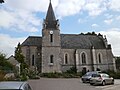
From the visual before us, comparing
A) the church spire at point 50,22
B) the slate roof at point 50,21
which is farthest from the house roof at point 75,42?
the slate roof at point 50,21

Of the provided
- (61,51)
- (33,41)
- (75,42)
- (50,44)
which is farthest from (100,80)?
(33,41)

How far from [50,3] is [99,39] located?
18.3 metres

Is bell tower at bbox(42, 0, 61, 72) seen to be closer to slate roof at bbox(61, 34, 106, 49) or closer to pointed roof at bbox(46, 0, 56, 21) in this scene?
pointed roof at bbox(46, 0, 56, 21)

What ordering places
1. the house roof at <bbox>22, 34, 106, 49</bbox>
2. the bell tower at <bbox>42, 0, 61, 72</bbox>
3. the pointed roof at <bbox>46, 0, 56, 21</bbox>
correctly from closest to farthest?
the bell tower at <bbox>42, 0, 61, 72</bbox> < the pointed roof at <bbox>46, 0, 56, 21</bbox> < the house roof at <bbox>22, 34, 106, 49</bbox>

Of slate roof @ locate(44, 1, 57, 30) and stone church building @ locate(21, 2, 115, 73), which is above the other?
slate roof @ locate(44, 1, 57, 30)

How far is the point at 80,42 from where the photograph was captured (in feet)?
185

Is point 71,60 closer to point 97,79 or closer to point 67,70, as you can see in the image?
point 67,70

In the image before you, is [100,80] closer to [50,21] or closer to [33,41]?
[50,21]

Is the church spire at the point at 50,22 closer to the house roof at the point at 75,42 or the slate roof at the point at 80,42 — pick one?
the house roof at the point at 75,42

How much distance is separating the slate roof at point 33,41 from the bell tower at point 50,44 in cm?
391

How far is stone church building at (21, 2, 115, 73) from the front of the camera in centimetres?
5012

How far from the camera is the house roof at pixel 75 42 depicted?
177 ft

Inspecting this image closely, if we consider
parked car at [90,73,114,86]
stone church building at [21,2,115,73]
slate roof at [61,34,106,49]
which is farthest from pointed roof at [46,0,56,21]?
parked car at [90,73,114,86]

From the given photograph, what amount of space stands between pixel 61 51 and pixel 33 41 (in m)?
8.32
